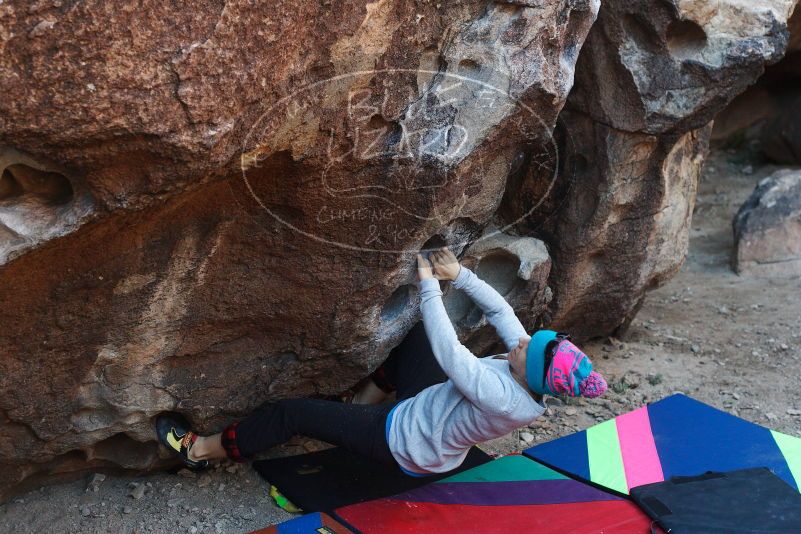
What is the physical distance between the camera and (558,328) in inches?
163

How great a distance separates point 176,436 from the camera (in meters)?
3.05

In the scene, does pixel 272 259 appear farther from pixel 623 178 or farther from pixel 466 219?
pixel 623 178

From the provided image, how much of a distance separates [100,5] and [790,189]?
5.24m

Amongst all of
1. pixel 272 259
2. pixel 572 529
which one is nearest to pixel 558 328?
pixel 572 529

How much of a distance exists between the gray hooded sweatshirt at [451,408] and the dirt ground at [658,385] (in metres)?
0.60

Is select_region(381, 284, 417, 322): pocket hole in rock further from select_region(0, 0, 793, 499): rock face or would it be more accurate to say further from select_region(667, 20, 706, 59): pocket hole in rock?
select_region(667, 20, 706, 59): pocket hole in rock

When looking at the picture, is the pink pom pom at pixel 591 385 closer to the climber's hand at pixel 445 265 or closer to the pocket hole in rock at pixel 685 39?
the climber's hand at pixel 445 265

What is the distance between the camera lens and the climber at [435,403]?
2672mm

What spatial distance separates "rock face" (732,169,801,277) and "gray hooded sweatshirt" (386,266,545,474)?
3.48 meters

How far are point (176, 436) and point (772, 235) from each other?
434 cm

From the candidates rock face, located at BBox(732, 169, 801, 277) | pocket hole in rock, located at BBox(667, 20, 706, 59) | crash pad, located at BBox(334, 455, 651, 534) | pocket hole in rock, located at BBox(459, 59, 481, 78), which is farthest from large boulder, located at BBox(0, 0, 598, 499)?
rock face, located at BBox(732, 169, 801, 277)

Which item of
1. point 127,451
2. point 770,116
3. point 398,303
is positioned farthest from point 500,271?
point 770,116

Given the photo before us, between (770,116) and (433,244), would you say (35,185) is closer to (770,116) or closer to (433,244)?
(433,244)

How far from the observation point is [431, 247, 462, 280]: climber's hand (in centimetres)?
306
